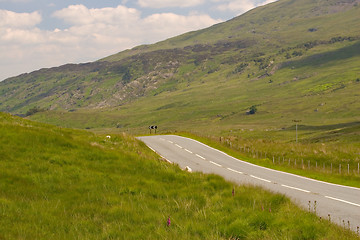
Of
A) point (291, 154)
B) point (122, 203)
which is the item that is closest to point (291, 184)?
point (122, 203)

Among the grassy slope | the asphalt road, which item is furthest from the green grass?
the grassy slope

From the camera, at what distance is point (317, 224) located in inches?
333

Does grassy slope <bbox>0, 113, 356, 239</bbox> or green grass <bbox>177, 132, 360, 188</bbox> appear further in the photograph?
green grass <bbox>177, 132, 360, 188</bbox>

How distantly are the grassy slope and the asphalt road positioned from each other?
1879 millimetres

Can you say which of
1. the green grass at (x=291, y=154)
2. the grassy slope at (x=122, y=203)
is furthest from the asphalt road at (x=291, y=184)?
the green grass at (x=291, y=154)

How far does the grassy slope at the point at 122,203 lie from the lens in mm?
7941

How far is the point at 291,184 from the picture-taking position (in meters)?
20.9

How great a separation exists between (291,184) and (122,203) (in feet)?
44.2

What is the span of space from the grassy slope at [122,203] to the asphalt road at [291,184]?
1879 mm

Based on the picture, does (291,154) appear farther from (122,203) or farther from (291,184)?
Answer: (122,203)

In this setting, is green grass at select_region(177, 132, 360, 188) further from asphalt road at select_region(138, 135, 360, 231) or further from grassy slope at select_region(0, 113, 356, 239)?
grassy slope at select_region(0, 113, 356, 239)

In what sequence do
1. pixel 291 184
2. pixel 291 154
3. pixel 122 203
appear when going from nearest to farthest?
pixel 122 203 < pixel 291 184 < pixel 291 154

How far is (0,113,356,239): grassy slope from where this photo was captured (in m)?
7.94

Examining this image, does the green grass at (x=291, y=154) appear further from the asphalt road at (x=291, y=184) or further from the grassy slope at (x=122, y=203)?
the grassy slope at (x=122, y=203)
